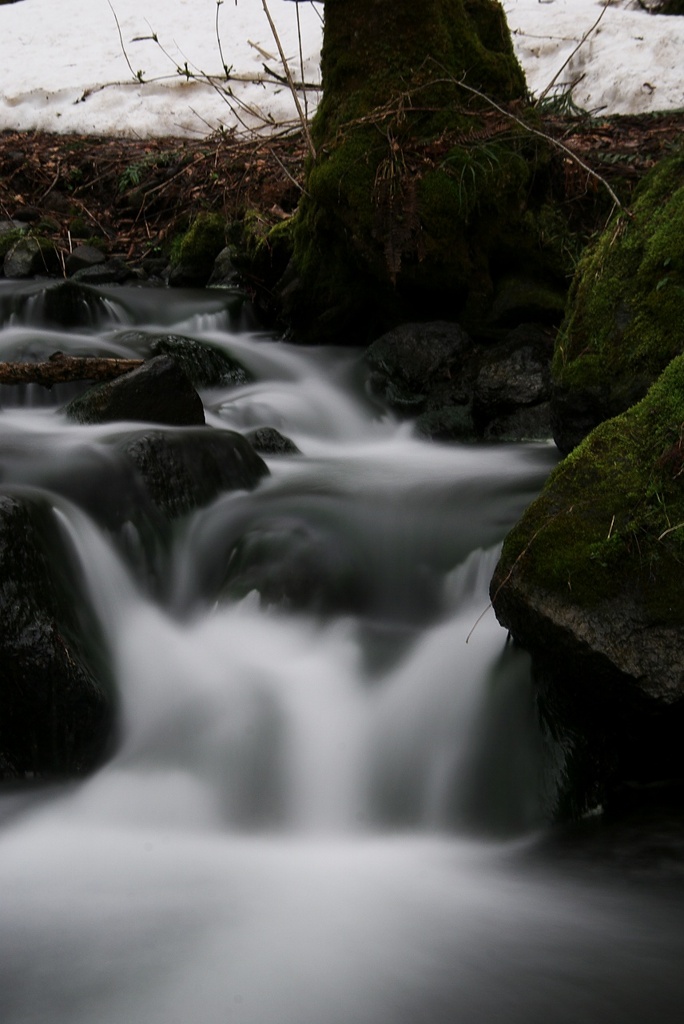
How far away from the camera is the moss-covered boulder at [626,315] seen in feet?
12.0

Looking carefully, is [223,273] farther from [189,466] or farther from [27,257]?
[189,466]

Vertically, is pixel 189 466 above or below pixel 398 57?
below

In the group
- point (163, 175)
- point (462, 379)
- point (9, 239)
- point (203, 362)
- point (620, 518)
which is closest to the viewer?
point (620, 518)

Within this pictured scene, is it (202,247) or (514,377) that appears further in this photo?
(202,247)

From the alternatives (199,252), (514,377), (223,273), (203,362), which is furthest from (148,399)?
(199,252)

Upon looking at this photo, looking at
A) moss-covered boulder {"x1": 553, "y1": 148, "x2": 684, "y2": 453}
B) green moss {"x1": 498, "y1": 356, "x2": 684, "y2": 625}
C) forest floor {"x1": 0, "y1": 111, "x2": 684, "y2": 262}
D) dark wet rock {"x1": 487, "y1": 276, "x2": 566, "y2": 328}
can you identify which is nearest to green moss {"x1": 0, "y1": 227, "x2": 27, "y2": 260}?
forest floor {"x1": 0, "y1": 111, "x2": 684, "y2": 262}

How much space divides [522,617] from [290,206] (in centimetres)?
604

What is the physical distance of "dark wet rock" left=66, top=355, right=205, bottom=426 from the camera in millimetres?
4359

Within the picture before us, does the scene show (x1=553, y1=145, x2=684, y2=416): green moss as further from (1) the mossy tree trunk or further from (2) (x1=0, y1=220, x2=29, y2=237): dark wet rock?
(2) (x1=0, y1=220, x2=29, y2=237): dark wet rock

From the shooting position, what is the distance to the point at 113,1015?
1751mm

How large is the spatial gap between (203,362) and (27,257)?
2.92 m

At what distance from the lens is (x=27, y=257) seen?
784 cm

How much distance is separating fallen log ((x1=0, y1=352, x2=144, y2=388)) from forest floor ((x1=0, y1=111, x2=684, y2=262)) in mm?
2844

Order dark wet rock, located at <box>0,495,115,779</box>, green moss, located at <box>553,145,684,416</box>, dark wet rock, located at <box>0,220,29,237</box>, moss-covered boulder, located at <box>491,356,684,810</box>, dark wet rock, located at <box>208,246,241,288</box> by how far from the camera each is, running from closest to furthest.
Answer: moss-covered boulder, located at <box>491,356,684,810</box> → dark wet rock, located at <box>0,495,115,779</box> → green moss, located at <box>553,145,684,416</box> → dark wet rock, located at <box>208,246,241,288</box> → dark wet rock, located at <box>0,220,29,237</box>
